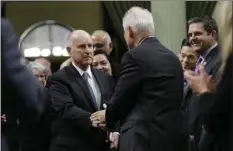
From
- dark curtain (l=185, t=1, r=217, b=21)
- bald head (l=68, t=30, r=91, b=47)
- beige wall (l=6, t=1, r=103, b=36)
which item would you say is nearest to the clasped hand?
bald head (l=68, t=30, r=91, b=47)

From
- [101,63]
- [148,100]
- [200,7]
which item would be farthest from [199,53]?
[200,7]

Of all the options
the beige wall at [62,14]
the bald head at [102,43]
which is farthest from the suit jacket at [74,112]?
the beige wall at [62,14]

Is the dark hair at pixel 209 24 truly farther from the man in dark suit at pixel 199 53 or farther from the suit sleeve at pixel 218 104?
the suit sleeve at pixel 218 104

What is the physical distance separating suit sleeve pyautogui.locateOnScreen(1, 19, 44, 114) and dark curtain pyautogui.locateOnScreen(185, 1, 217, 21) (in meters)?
7.11

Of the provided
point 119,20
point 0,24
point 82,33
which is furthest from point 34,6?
point 0,24

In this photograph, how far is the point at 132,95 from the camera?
10.9 feet

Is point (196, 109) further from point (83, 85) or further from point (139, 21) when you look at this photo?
point (83, 85)

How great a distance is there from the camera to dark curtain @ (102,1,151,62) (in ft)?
31.5

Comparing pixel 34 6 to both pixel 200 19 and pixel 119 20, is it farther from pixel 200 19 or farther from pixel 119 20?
pixel 200 19

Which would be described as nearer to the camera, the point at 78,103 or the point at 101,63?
the point at 78,103

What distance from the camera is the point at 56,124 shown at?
13.3 feet

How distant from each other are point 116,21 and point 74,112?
603 centimetres

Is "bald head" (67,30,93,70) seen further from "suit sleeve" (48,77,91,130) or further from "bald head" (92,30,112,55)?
"bald head" (92,30,112,55)

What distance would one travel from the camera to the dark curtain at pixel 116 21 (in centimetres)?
960
